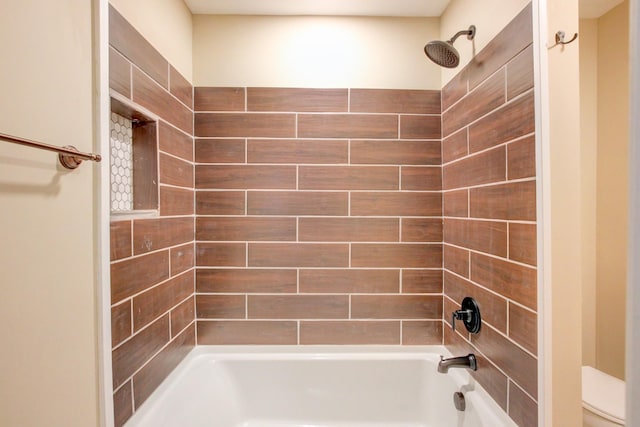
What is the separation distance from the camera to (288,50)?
5.40 feet

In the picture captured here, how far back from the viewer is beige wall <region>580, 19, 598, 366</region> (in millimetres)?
1724

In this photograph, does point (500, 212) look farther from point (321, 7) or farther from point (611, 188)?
point (321, 7)

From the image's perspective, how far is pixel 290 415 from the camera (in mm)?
1617

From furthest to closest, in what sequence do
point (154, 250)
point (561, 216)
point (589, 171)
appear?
point (589, 171) < point (154, 250) < point (561, 216)

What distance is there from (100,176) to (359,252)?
1.22 m

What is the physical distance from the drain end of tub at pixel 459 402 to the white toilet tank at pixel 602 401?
509 mm

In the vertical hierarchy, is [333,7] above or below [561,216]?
above

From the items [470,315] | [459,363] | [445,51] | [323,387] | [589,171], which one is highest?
[445,51]

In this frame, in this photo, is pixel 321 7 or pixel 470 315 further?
pixel 321 7

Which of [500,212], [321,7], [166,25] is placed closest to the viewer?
[500,212]

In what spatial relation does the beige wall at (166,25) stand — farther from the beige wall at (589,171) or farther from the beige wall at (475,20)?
the beige wall at (589,171)

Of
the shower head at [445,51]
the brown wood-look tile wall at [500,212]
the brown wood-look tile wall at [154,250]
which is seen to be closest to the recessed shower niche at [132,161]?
the brown wood-look tile wall at [154,250]

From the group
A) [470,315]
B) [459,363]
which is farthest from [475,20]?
[459,363]

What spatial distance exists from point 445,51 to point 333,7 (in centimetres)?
67
